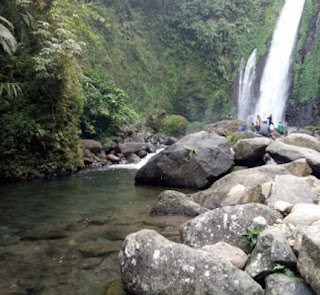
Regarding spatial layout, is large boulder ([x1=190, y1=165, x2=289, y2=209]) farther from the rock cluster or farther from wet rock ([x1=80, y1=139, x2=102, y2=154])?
wet rock ([x1=80, y1=139, x2=102, y2=154])

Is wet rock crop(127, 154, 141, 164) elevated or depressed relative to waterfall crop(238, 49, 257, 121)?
depressed

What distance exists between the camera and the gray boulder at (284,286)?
3.98 m

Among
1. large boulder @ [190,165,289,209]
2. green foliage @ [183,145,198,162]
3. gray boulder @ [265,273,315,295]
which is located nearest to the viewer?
gray boulder @ [265,273,315,295]

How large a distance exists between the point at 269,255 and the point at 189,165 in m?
7.20

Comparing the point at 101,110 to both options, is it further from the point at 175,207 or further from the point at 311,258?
the point at 311,258

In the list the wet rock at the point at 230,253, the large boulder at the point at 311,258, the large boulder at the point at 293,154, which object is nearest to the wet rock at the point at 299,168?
the large boulder at the point at 293,154

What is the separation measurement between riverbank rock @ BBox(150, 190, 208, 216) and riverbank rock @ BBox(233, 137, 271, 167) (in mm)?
4709

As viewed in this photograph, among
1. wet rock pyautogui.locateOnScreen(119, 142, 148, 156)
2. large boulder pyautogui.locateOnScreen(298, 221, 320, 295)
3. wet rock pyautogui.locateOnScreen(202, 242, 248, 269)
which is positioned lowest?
wet rock pyautogui.locateOnScreen(119, 142, 148, 156)

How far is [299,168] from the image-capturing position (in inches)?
392

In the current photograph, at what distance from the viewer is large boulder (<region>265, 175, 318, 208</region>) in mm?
6703

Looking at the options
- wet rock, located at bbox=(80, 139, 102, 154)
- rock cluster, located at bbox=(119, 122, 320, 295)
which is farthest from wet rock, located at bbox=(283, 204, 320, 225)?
wet rock, located at bbox=(80, 139, 102, 154)

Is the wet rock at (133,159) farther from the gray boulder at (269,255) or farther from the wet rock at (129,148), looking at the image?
the gray boulder at (269,255)

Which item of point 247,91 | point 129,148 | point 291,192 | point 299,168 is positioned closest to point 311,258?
point 291,192

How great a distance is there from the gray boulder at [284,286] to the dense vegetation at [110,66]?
9.50 m
